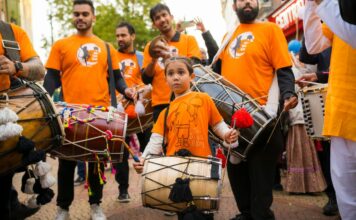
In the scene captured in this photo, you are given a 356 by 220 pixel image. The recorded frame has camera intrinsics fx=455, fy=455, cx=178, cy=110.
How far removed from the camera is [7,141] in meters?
2.78

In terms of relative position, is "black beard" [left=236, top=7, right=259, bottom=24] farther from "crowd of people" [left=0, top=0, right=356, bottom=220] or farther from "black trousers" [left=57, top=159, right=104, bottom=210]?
"black trousers" [left=57, top=159, right=104, bottom=210]

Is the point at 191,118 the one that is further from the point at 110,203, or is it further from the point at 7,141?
the point at 110,203

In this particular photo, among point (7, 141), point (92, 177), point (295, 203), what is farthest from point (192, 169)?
point (295, 203)

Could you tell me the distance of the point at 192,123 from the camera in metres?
3.34

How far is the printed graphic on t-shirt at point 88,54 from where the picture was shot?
14.7 ft

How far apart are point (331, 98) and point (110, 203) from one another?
3.35 m

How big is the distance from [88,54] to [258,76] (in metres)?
1.79

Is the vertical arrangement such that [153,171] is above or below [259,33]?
below

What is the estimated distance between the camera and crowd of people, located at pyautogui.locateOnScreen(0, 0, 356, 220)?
8.70ft

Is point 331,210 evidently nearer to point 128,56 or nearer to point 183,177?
point 183,177

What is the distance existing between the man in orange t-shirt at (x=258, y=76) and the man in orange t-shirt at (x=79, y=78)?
1.29 metres

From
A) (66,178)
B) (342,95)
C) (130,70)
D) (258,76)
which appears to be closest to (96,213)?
(66,178)

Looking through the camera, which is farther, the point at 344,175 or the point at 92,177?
the point at 92,177

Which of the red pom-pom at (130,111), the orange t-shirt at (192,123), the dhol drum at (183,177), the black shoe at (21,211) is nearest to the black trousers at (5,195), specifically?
the black shoe at (21,211)
